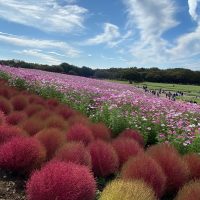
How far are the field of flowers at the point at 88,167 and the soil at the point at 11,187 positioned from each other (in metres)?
0.08

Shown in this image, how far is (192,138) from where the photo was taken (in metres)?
7.78

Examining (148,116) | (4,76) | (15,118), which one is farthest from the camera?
(4,76)

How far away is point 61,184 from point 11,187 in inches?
50.9

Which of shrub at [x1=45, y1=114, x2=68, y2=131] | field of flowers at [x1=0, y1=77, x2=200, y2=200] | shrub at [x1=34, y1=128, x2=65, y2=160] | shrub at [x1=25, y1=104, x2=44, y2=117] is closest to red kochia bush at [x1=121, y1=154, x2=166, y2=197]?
field of flowers at [x1=0, y1=77, x2=200, y2=200]

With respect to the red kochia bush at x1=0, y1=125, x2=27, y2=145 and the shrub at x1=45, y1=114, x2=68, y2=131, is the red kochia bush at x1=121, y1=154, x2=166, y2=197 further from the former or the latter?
the shrub at x1=45, y1=114, x2=68, y2=131

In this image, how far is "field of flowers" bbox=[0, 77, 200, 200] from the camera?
168 inches

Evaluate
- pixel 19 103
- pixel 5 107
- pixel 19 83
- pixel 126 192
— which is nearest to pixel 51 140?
pixel 126 192

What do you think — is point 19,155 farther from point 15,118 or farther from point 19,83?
point 19,83

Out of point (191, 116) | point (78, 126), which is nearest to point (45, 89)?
point (191, 116)

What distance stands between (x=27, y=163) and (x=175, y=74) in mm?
60083

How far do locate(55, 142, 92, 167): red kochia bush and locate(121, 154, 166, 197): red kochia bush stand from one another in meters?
0.54

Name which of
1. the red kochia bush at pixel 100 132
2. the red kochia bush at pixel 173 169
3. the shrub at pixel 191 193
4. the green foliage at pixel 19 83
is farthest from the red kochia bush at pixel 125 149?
the green foliage at pixel 19 83

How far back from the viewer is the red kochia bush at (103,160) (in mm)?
6227

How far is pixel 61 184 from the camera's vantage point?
13.9 feet
